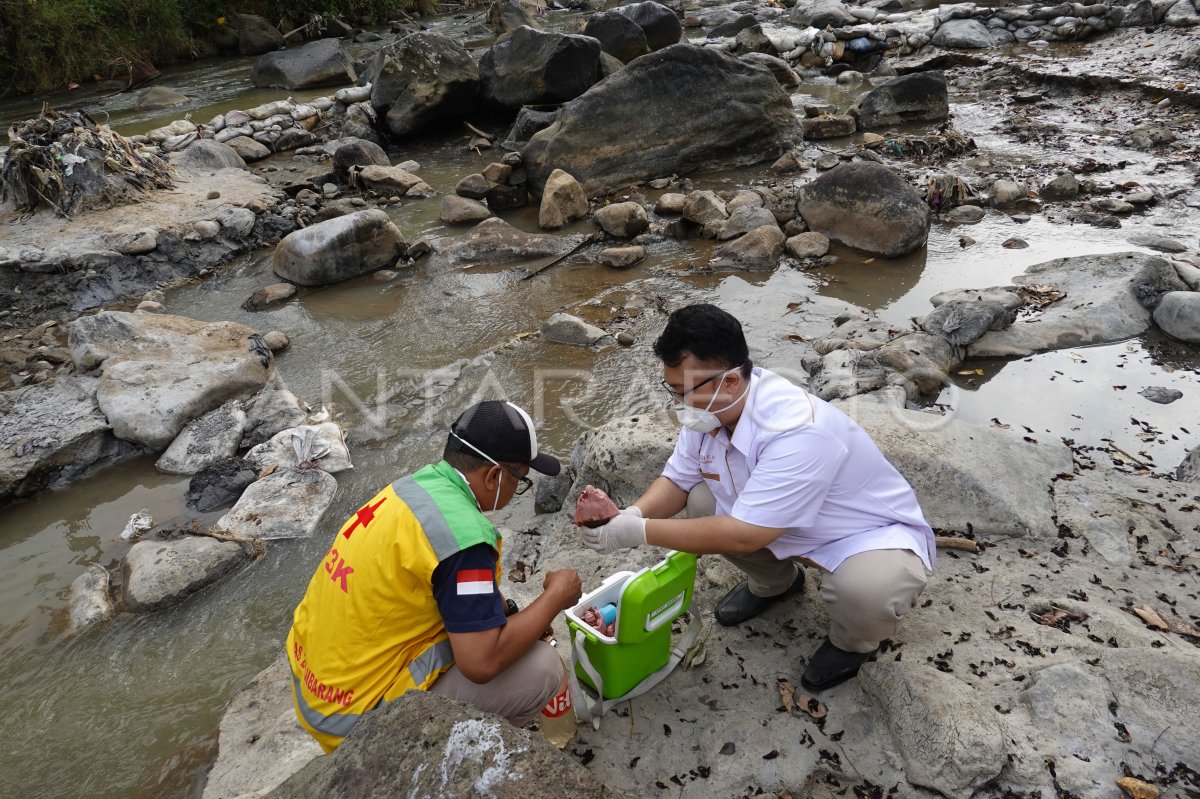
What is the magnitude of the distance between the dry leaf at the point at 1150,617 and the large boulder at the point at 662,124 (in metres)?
8.02

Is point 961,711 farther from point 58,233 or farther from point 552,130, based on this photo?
point 58,233

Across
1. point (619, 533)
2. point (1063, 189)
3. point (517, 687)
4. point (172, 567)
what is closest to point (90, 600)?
point (172, 567)

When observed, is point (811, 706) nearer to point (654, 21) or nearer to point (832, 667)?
point (832, 667)

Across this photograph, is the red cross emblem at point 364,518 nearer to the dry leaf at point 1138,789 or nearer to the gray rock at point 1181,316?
the dry leaf at point 1138,789

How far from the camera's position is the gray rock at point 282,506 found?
4.67m

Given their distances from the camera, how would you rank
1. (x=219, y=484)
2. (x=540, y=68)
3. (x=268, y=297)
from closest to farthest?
(x=219, y=484) → (x=268, y=297) → (x=540, y=68)

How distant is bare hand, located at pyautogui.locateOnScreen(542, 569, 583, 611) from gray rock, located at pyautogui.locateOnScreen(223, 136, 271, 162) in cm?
1194

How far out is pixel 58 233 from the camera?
8.51 m

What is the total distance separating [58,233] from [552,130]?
236 inches

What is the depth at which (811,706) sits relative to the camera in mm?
2721

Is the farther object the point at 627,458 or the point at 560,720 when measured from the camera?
the point at 627,458

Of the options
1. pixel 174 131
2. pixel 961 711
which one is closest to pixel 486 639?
pixel 961 711

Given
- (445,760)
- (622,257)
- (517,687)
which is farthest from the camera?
(622,257)

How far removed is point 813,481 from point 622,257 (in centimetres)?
553
